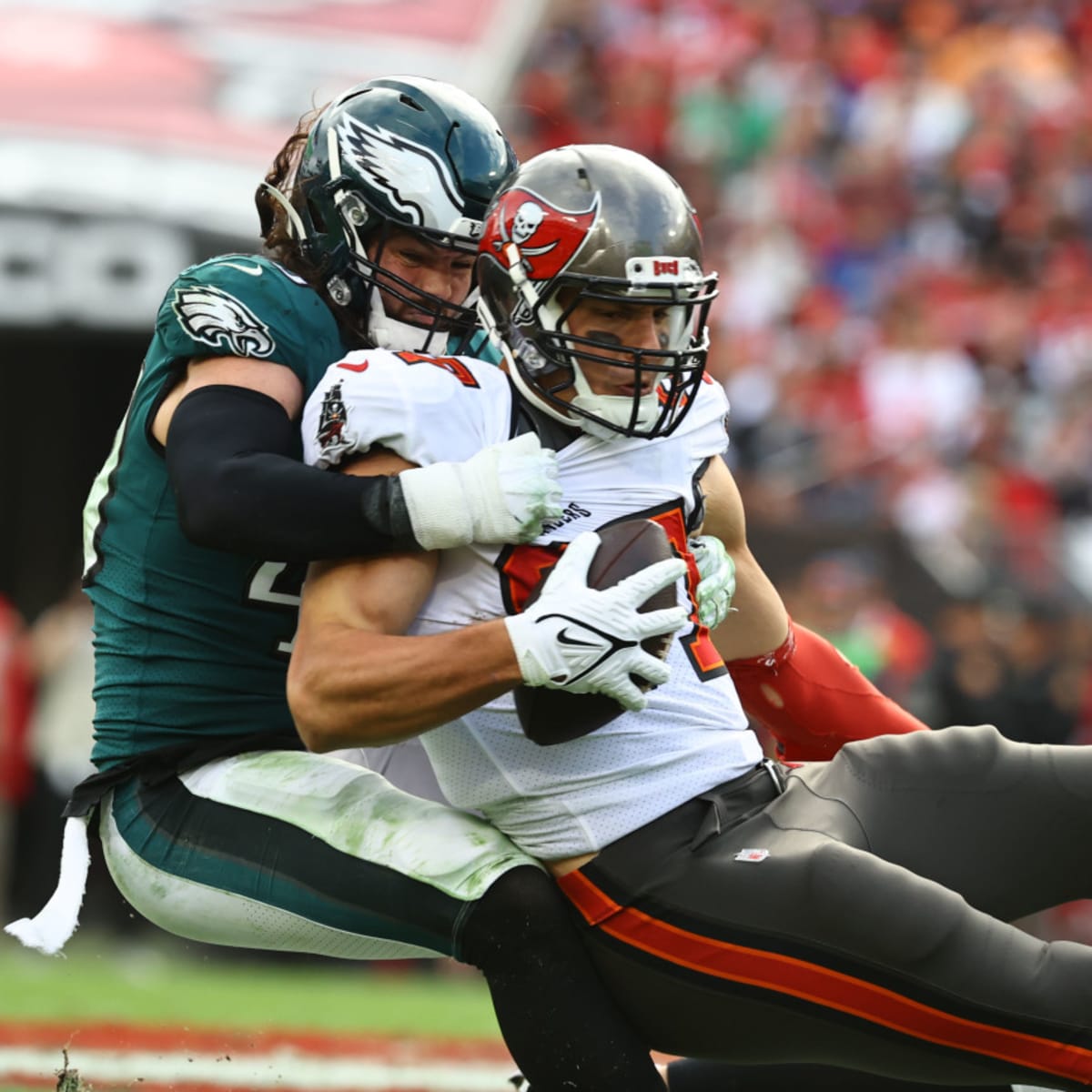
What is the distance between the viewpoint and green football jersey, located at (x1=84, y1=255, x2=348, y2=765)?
3.27 meters

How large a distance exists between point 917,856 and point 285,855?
1.02m

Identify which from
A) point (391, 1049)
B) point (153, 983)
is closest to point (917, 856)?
point (391, 1049)

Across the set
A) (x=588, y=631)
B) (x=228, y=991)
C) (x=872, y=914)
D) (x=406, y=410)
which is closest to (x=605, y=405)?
(x=406, y=410)

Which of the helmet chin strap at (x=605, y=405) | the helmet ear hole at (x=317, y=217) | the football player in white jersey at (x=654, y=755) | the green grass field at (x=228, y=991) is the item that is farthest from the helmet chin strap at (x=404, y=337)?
the green grass field at (x=228, y=991)

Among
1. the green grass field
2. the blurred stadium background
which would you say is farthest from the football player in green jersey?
the blurred stadium background

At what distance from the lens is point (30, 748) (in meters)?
9.16

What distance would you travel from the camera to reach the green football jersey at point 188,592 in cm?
327

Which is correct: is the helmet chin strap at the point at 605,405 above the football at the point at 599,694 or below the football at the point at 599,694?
above

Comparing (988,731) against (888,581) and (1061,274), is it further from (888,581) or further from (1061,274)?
(1061,274)

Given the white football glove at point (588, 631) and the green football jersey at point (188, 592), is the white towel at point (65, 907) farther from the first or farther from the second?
the white football glove at point (588, 631)

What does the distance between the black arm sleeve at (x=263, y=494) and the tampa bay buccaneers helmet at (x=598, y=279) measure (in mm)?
328

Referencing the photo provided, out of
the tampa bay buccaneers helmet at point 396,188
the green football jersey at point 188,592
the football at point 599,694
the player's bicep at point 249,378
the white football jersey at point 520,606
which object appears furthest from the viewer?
the tampa bay buccaneers helmet at point 396,188

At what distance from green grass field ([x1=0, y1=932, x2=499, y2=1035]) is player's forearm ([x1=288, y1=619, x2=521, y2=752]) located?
3608 mm

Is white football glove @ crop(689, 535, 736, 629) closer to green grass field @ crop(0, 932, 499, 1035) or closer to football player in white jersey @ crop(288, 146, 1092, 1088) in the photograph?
football player in white jersey @ crop(288, 146, 1092, 1088)
